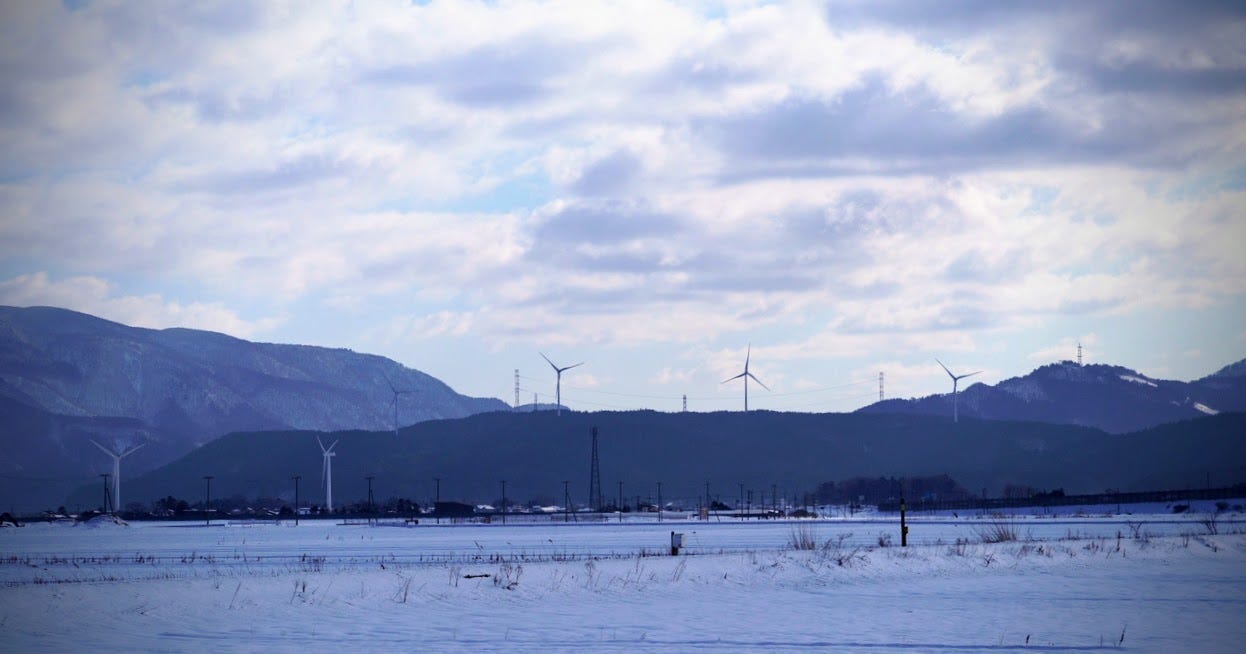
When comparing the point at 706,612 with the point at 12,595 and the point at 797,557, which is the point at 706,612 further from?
the point at 12,595

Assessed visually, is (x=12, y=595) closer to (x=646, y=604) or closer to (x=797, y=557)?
(x=646, y=604)

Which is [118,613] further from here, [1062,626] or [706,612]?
[1062,626]

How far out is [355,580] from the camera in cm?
4803

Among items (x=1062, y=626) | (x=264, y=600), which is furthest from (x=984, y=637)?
(x=264, y=600)

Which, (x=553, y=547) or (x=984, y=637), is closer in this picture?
(x=984, y=637)

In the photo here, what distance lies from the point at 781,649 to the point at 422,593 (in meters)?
16.5

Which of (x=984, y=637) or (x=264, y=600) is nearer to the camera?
(x=984, y=637)

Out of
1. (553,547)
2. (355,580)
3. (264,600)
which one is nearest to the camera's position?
(264,600)

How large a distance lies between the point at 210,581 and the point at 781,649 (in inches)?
→ 990

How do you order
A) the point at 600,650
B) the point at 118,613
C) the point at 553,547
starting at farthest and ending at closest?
the point at 553,547
the point at 118,613
the point at 600,650

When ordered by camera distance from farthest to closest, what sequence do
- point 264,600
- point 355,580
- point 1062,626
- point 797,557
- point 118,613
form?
point 797,557 → point 355,580 → point 264,600 → point 118,613 → point 1062,626

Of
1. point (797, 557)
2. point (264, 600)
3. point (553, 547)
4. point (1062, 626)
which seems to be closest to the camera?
point (1062, 626)

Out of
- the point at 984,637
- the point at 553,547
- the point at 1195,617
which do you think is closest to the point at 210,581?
the point at 984,637

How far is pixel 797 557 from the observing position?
55906mm
